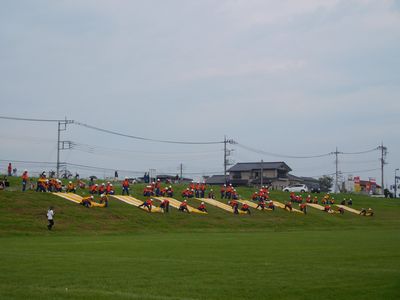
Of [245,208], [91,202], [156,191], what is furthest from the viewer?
[156,191]

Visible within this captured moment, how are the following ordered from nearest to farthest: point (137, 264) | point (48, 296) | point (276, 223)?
point (48, 296)
point (137, 264)
point (276, 223)

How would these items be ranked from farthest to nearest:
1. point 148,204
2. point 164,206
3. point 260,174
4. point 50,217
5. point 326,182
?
point 326,182, point 260,174, point 164,206, point 148,204, point 50,217

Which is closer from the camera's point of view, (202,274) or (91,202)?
(202,274)

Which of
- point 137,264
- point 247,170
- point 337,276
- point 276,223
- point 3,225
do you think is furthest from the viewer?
point 247,170

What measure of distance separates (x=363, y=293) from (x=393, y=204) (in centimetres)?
8158

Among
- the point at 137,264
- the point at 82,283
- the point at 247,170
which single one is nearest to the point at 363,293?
the point at 82,283

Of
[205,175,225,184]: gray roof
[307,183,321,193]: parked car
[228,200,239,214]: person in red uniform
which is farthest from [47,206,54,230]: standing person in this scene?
[205,175,225,184]: gray roof

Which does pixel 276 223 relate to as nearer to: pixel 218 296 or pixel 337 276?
pixel 337 276

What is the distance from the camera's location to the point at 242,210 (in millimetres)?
61219

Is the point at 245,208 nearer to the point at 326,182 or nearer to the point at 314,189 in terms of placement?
the point at 314,189

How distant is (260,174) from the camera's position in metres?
116

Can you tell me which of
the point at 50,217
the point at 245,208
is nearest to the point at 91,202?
the point at 50,217

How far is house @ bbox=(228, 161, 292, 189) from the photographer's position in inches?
4614

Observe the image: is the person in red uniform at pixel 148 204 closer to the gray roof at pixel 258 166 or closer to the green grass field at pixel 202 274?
the green grass field at pixel 202 274
